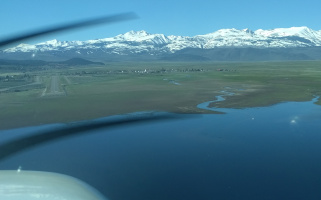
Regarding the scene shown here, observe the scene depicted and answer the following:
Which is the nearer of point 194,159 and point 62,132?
point 194,159

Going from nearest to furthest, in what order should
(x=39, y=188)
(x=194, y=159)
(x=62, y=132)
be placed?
1. (x=39, y=188)
2. (x=194, y=159)
3. (x=62, y=132)

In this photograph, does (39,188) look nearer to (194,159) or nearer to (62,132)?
(194,159)

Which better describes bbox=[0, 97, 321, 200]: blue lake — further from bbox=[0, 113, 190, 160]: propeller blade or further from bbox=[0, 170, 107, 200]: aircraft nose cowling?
bbox=[0, 170, 107, 200]: aircraft nose cowling

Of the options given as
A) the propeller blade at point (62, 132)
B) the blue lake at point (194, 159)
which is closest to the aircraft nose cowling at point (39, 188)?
the propeller blade at point (62, 132)

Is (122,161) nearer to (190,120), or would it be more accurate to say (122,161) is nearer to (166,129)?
(166,129)

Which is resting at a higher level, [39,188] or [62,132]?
[39,188]

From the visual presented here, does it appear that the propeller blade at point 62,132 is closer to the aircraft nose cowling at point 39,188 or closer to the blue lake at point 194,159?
the blue lake at point 194,159

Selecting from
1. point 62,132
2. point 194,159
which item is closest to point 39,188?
point 194,159

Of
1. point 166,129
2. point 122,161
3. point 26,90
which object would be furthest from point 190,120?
point 26,90
